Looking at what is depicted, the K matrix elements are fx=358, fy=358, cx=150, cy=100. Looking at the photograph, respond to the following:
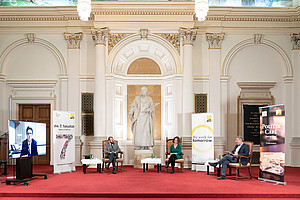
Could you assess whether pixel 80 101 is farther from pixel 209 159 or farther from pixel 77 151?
pixel 209 159

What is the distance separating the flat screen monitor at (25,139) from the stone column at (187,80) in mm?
4731

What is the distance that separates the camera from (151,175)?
9.77m

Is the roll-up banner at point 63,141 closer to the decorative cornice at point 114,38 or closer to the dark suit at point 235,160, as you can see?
the decorative cornice at point 114,38

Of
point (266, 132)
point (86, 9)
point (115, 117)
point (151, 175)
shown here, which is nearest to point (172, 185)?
point (151, 175)

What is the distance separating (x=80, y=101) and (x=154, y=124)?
274cm

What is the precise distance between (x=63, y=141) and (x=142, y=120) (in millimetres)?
2744

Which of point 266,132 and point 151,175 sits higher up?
point 266,132

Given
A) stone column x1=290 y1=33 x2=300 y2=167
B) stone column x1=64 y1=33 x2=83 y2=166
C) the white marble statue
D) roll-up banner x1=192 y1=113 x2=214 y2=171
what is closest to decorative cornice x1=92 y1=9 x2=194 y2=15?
stone column x1=64 y1=33 x2=83 y2=166

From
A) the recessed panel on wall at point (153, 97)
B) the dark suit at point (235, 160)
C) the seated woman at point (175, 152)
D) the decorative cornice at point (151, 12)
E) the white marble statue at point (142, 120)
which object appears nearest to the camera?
the dark suit at point (235, 160)

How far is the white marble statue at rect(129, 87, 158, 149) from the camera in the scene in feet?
38.4

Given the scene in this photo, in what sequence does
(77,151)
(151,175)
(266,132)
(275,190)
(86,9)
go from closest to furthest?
(86,9) → (275,190) → (266,132) → (151,175) → (77,151)

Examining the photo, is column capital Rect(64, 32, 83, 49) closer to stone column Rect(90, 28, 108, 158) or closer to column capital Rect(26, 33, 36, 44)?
stone column Rect(90, 28, 108, 158)

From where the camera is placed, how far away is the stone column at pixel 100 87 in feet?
39.2

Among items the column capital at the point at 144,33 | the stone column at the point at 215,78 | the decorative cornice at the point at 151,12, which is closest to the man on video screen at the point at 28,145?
the decorative cornice at the point at 151,12
